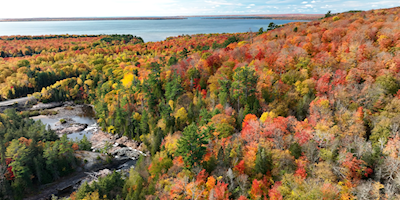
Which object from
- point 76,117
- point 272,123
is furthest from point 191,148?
point 76,117

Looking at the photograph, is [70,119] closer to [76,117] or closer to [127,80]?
[76,117]

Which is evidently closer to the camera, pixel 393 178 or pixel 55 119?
pixel 393 178

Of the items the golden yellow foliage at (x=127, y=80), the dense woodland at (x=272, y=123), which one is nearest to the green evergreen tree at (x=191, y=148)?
the dense woodland at (x=272, y=123)

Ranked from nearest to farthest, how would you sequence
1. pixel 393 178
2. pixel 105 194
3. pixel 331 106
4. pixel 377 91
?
pixel 393 178 < pixel 105 194 < pixel 377 91 < pixel 331 106

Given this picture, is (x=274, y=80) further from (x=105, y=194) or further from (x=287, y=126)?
(x=105, y=194)

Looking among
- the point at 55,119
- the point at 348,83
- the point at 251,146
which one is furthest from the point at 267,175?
the point at 55,119

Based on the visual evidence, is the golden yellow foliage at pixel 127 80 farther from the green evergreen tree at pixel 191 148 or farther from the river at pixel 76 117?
the green evergreen tree at pixel 191 148

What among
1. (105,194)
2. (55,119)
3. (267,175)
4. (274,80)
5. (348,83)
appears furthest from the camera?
(55,119)

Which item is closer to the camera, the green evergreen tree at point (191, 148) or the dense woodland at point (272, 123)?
the dense woodland at point (272, 123)

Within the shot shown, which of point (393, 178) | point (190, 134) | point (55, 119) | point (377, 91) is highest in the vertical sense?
point (377, 91)
